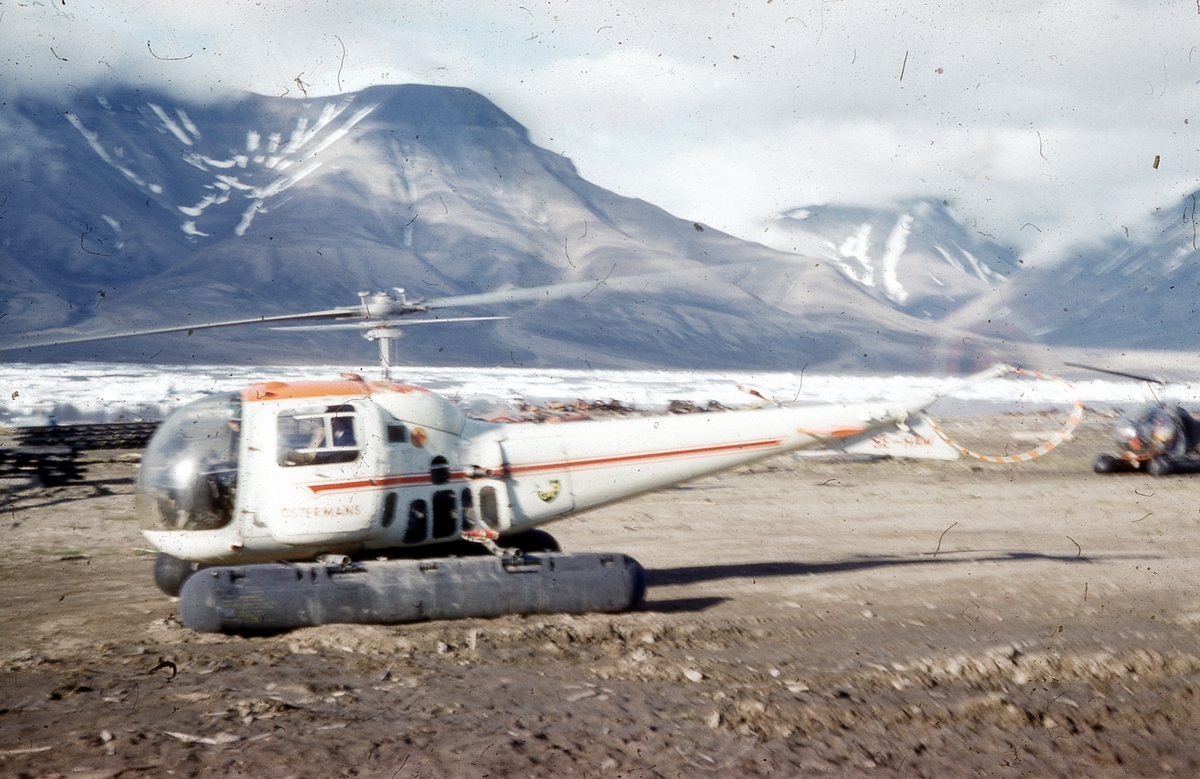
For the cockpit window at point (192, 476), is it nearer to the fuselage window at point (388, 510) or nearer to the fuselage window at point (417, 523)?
the fuselage window at point (388, 510)

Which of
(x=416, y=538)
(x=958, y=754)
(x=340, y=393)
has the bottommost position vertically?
(x=958, y=754)

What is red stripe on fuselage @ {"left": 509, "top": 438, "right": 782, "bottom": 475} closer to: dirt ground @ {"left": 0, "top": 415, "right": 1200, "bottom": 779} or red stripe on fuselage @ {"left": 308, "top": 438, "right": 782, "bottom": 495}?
red stripe on fuselage @ {"left": 308, "top": 438, "right": 782, "bottom": 495}

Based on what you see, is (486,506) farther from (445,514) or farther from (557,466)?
(557,466)

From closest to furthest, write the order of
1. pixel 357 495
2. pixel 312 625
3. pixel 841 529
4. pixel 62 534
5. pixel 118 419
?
1. pixel 312 625
2. pixel 357 495
3. pixel 62 534
4. pixel 841 529
5. pixel 118 419

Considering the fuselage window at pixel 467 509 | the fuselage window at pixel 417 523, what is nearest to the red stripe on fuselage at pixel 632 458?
the fuselage window at pixel 467 509

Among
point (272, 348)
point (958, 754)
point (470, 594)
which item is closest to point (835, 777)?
point (958, 754)

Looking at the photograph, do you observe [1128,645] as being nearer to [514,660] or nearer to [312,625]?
[514,660]

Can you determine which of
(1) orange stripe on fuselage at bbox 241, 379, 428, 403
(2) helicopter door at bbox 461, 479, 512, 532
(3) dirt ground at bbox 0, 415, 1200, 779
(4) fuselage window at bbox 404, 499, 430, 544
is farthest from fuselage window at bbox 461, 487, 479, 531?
(1) orange stripe on fuselage at bbox 241, 379, 428, 403
